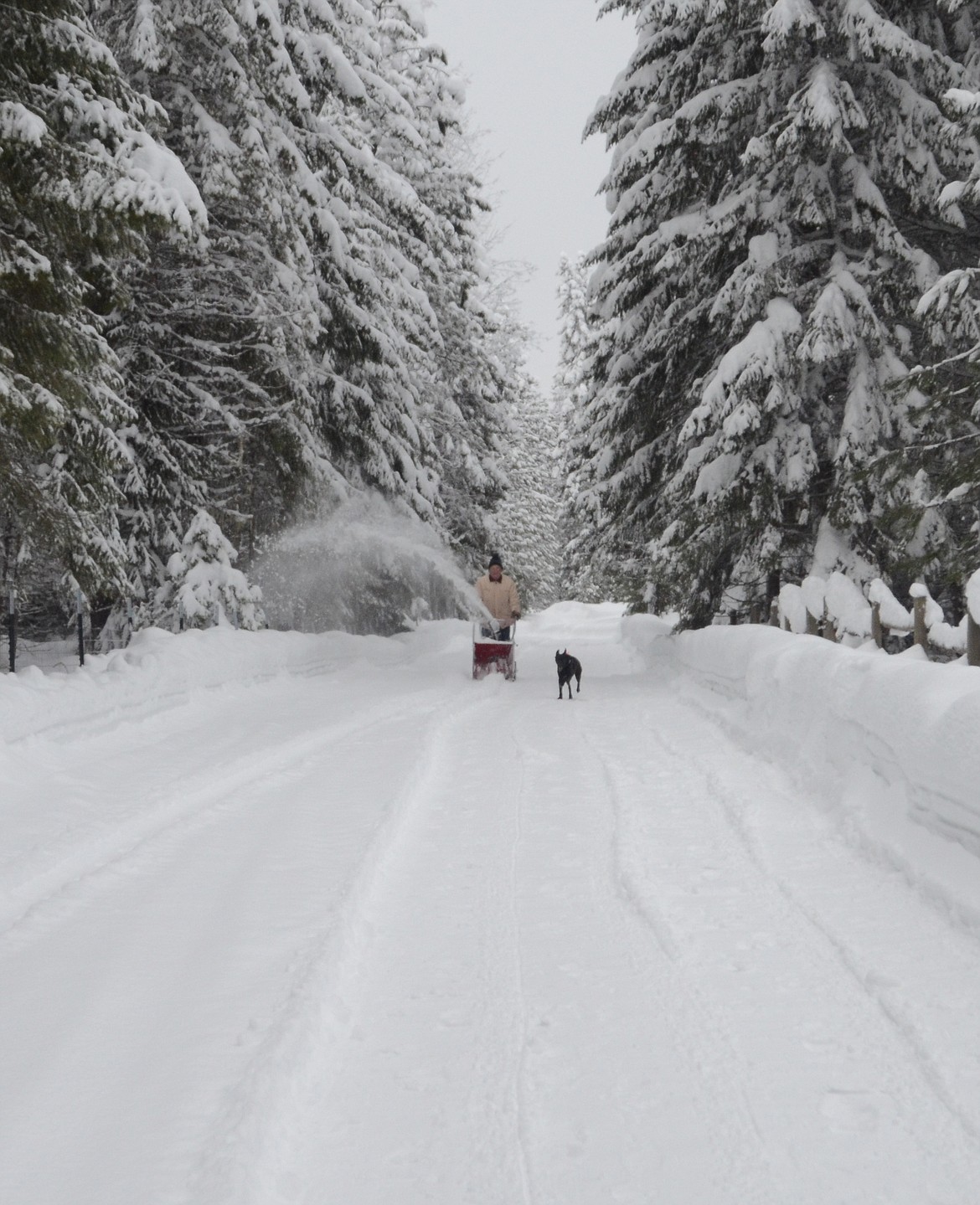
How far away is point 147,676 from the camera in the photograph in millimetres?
9547

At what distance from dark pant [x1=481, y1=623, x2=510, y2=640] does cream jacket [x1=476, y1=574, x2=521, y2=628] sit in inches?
3.5

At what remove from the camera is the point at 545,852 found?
5.02 m

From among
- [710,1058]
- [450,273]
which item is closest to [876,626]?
[710,1058]

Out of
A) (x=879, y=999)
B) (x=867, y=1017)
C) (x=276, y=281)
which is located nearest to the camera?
(x=867, y=1017)

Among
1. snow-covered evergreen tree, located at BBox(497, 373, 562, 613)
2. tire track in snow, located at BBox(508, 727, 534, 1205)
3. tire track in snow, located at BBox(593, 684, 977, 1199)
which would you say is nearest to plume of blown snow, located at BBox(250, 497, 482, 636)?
tire track in snow, located at BBox(508, 727, 534, 1205)

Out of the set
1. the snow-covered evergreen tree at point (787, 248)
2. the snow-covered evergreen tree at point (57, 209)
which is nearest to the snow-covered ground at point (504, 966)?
the snow-covered evergreen tree at point (57, 209)

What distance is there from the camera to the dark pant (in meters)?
15.4

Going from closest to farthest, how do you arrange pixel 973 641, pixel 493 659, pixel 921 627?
pixel 973 641, pixel 921 627, pixel 493 659

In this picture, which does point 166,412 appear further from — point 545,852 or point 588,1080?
point 588,1080

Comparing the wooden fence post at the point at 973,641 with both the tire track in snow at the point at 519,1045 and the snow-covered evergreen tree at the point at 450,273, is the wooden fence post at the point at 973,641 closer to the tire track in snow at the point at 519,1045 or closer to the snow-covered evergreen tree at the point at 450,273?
the tire track in snow at the point at 519,1045

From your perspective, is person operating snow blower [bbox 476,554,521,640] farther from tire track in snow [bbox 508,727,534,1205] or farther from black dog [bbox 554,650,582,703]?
tire track in snow [bbox 508,727,534,1205]

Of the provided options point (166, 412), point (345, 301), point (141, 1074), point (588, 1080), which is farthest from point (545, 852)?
point (345, 301)

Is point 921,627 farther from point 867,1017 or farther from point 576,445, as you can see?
point 576,445

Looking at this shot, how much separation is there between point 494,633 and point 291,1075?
1266cm
